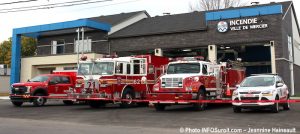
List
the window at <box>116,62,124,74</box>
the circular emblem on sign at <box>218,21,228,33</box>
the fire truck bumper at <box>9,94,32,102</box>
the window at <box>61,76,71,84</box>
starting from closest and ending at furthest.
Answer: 1. the window at <box>116,62,124,74</box>
2. the fire truck bumper at <box>9,94,32,102</box>
3. the window at <box>61,76,71,84</box>
4. the circular emblem on sign at <box>218,21,228,33</box>

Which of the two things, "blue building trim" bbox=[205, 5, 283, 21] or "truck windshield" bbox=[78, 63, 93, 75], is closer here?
"truck windshield" bbox=[78, 63, 93, 75]

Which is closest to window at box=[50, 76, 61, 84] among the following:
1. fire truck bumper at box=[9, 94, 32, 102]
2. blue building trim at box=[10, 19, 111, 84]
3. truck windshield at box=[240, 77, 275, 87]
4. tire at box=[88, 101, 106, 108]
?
fire truck bumper at box=[9, 94, 32, 102]

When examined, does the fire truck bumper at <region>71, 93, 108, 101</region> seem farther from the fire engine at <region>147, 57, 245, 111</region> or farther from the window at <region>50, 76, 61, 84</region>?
the window at <region>50, 76, 61, 84</region>

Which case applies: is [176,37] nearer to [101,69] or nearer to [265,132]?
[101,69]

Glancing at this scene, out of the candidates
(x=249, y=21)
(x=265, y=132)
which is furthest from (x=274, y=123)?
(x=249, y=21)

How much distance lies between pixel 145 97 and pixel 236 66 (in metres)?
5.45

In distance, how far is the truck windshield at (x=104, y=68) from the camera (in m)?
20.0

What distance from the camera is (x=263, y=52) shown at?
39.8 metres

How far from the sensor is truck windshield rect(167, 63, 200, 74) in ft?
59.4

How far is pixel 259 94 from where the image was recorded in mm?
15602

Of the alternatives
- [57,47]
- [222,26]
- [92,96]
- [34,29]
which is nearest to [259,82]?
[92,96]

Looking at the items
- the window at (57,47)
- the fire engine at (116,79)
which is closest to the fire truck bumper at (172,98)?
the fire engine at (116,79)

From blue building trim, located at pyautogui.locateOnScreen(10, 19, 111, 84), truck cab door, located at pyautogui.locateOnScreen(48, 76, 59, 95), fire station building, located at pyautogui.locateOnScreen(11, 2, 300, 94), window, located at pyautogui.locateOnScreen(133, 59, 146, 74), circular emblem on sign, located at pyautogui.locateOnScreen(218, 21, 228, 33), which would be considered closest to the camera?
window, located at pyautogui.locateOnScreen(133, 59, 146, 74)

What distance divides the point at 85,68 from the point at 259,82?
9.06 m
